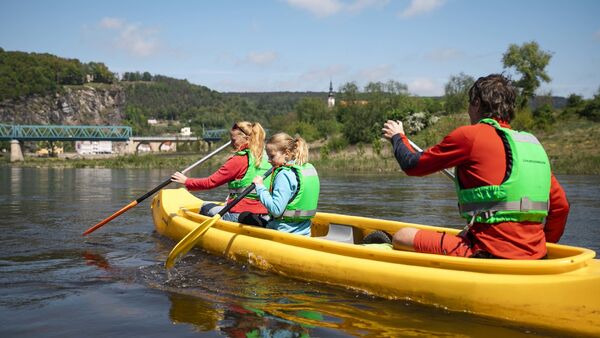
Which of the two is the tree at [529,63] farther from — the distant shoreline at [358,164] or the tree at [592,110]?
the distant shoreline at [358,164]

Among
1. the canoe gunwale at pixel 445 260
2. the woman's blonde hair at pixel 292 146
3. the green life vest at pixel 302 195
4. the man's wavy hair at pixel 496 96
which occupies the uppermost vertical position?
the man's wavy hair at pixel 496 96

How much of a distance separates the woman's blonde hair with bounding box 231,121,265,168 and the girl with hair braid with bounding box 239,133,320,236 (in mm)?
1154

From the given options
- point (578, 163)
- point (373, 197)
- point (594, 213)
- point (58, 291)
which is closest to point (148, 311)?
point (58, 291)

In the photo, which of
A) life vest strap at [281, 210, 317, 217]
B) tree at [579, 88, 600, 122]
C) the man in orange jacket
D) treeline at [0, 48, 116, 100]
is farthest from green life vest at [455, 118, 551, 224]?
treeline at [0, 48, 116, 100]

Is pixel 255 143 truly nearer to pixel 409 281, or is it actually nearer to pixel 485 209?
pixel 409 281

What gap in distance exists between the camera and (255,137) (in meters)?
7.28

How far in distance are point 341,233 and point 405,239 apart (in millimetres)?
2415

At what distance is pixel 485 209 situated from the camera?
4.07 meters

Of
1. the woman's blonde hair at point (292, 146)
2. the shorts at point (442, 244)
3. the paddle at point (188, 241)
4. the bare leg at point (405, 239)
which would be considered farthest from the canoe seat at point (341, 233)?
the shorts at point (442, 244)

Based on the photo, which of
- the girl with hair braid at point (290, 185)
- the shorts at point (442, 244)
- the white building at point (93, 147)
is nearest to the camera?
the shorts at point (442, 244)

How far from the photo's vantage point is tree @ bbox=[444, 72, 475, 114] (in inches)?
2461

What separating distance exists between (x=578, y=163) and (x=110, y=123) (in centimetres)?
15265

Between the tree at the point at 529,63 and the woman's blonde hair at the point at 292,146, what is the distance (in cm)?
5457

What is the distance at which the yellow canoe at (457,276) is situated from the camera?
12.7ft
